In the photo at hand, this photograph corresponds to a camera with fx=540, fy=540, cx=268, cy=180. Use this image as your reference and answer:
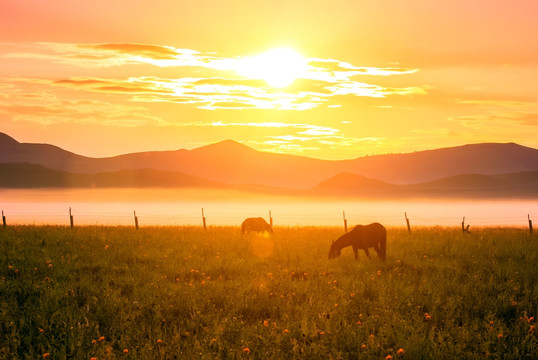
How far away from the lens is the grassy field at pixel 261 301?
1015cm

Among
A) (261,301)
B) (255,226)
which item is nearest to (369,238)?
(261,301)

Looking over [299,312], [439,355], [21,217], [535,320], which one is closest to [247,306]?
[299,312]

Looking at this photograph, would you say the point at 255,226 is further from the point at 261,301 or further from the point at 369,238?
the point at 261,301

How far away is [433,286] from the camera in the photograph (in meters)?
15.6

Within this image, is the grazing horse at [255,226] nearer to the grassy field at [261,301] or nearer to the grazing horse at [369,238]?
the grassy field at [261,301]

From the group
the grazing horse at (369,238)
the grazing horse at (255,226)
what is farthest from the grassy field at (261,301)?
the grazing horse at (255,226)

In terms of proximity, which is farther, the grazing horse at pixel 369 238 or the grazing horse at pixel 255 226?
the grazing horse at pixel 255 226

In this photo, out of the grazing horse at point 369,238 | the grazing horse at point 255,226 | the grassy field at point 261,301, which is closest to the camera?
the grassy field at point 261,301

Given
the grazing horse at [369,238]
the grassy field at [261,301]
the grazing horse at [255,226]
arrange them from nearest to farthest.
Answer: the grassy field at [261,301]
the grazing horse at [369,238]
the grazing horse at [255,226]

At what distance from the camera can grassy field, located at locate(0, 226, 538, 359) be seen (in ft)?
33.3

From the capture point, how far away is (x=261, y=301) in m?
13.9

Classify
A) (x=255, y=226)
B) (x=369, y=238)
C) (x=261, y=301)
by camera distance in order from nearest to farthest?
(x=261, y=301)
(x=369, y=238)
(x=255, y=226)

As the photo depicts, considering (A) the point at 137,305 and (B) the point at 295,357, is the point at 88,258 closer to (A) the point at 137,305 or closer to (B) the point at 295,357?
(A) the point at 137,305

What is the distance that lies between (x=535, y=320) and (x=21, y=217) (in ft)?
143
